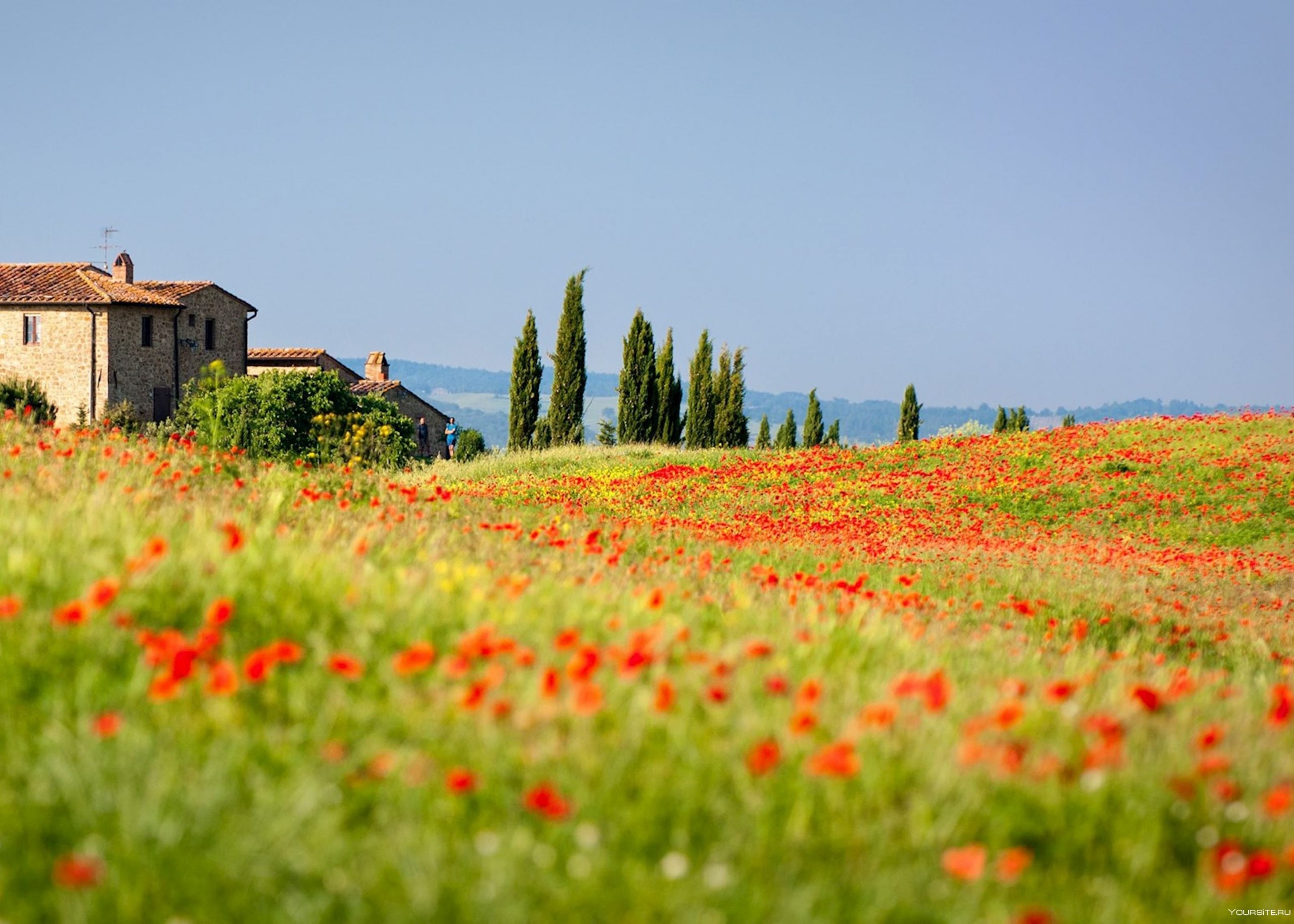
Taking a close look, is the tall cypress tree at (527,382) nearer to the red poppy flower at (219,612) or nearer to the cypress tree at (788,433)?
the cypress tree at (788,433)

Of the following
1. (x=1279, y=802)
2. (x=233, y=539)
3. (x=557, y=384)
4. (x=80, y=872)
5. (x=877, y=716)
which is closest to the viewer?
(x=80, y=872)

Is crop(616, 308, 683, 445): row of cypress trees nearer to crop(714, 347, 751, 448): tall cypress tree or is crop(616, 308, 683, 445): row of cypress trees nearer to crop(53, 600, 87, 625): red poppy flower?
crop(714, 347, 751, 448): tall cypress tree

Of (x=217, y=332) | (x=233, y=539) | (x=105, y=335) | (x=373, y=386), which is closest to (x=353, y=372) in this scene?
(x=373, y=386)

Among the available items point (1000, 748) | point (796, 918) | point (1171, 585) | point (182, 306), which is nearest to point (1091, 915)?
point (1000, 748)

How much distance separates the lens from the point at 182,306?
57719 millimetres

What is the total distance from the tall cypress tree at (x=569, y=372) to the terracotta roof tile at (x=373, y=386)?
20.8 metres

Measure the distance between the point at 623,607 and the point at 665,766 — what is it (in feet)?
6.09

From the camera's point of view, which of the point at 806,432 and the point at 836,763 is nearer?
the point at 836,763

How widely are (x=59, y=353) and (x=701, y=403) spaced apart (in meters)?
29.2

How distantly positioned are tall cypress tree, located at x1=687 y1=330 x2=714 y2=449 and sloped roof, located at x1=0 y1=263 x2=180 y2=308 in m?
24.8

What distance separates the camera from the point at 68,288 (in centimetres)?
5481

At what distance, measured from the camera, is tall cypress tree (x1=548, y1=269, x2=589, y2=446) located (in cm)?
4759

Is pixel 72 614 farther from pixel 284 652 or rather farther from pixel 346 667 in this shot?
pixel 346 667

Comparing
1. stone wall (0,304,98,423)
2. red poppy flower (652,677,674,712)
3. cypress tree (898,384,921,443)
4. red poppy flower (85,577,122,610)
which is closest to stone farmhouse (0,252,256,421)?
stone wall (0,304,98,423)
